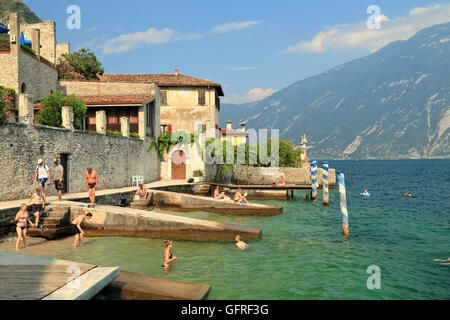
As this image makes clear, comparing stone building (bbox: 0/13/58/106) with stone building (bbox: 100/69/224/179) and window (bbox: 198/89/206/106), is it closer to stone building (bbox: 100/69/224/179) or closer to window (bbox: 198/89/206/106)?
stone building (bbox: 100/69/224/179)

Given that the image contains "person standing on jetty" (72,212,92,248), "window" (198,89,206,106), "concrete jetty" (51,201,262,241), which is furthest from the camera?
"window" (198,89,206,106)

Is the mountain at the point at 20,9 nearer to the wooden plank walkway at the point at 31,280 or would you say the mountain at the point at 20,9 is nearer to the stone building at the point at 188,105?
the stone building at the point at 188,105

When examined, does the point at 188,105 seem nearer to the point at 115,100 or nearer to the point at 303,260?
the point at 115,100

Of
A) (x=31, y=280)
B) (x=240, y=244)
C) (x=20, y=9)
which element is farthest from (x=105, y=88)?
(x=20, y=9)

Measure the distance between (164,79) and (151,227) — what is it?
29.6m

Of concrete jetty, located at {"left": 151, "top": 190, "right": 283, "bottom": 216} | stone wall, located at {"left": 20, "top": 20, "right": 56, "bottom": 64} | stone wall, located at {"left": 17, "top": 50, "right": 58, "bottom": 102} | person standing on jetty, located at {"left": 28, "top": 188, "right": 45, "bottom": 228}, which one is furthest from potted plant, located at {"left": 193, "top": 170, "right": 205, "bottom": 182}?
stone wall, located at {"left": 20, "top": 20, "right": 56, "bottom": 64}

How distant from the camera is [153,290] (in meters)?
7.98

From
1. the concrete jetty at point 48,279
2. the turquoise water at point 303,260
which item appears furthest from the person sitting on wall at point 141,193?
the concrete jetty at point 48,279

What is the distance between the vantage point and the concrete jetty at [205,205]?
22469 mm

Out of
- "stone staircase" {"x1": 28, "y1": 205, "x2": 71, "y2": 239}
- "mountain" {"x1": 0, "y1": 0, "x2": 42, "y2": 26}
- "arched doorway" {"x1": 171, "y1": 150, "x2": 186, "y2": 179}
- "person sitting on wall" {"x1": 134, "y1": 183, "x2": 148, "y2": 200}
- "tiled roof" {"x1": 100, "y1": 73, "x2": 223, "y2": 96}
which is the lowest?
"stone staircase" {"x1": 28, "y1": 205, "x2": 71, "y2": 239}

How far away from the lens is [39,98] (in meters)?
30.8

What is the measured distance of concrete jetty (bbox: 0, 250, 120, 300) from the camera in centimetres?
664

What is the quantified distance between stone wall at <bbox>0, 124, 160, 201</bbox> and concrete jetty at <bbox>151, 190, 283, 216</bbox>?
3.56 meters

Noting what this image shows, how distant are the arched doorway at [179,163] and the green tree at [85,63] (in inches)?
737
